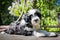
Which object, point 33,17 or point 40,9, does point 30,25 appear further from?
point 40,9

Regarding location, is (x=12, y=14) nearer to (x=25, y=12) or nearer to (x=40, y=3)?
(x=25, y=12)

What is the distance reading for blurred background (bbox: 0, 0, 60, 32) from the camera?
6.10 ft

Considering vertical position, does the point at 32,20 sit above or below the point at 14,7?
below

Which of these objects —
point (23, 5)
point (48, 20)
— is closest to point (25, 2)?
point (23, 5)

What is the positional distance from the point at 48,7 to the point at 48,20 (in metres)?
0.15

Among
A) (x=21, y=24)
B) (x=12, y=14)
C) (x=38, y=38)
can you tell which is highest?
(x=12, y=14)

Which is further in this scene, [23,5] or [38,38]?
[23,5]

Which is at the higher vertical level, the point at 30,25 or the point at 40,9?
the point at 40,9

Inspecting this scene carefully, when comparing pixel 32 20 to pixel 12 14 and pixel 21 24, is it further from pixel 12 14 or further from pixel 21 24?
pixel 12 14

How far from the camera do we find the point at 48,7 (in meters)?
1.87

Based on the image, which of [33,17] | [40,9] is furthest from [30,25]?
[40,9]

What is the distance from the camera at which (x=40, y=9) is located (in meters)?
1.88

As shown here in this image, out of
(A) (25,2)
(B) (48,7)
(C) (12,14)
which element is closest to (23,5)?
(A) (25,2)

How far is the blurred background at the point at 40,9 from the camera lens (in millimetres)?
1860
